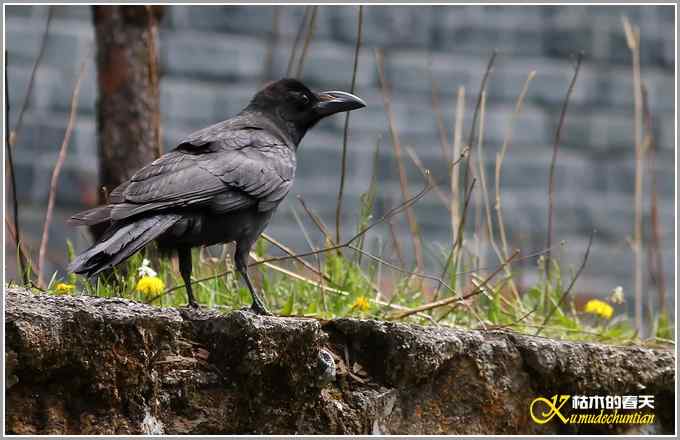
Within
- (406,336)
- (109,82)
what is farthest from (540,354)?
(109,82)

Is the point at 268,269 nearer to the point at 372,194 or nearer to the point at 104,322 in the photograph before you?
the point at 372,194

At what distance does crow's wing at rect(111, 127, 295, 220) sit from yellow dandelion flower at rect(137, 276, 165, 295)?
42cm

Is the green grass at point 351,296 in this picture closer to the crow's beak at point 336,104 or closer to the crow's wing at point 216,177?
the crow's wing at point 216,177

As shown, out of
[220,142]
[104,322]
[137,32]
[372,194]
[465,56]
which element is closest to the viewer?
[104,322]

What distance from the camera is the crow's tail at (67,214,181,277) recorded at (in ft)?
11.8

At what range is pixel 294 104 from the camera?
201 inches

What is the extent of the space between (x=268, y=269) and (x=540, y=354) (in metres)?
1.45

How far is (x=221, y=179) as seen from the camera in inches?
165

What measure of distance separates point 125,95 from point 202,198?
1.71m

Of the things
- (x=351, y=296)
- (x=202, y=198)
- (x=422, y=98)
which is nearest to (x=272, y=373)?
(x=202, y=198)

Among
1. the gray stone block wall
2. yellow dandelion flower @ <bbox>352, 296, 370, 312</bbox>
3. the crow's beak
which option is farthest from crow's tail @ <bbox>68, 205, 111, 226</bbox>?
the gray stone block wall

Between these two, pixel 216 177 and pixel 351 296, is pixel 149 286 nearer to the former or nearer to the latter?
pixel 216 177

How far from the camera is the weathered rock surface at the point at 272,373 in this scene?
10.5 feet

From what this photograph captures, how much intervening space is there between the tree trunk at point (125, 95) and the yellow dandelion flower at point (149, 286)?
1.29 meters
